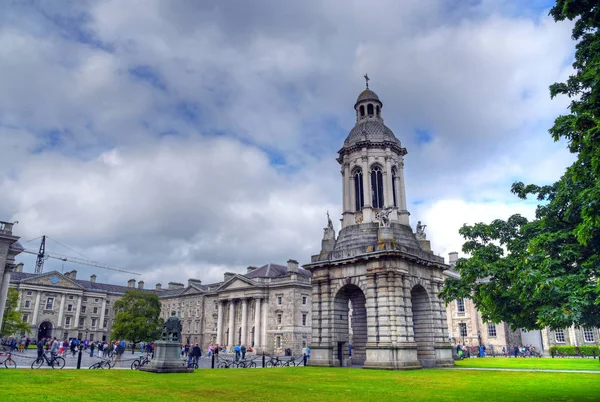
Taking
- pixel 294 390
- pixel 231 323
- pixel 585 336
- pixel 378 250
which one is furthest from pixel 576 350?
pixel 231 323

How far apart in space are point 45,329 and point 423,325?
81.0 metres

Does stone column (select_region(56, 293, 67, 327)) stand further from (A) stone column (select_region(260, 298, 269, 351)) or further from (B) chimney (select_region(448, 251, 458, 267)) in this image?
(B) chimney (select_region(448, 251, 458, 267))

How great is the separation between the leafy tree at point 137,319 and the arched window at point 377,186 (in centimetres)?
3815

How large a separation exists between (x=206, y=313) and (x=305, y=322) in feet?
77.1

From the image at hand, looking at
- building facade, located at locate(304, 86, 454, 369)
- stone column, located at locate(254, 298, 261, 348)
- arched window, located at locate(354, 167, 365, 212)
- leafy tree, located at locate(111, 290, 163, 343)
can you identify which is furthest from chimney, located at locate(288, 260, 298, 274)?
arched window, located at locate(354, 167, 365, 212)

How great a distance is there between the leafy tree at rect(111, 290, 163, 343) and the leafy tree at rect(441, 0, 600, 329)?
48.2 m

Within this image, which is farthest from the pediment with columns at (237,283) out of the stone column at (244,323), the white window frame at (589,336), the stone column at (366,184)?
the white window frame at (589,336)

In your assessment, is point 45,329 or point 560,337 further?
point 45,329

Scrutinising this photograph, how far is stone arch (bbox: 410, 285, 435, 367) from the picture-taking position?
2827 centimetres

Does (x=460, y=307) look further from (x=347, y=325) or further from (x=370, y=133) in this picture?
(x=370, y=133)

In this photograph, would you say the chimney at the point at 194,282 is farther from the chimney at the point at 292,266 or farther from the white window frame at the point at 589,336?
the white window frame at the point at 589,336

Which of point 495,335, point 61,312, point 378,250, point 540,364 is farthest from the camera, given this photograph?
point 61,312

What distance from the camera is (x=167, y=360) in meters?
22.4

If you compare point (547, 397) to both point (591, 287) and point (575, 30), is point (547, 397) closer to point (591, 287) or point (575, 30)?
point (591, 287)
